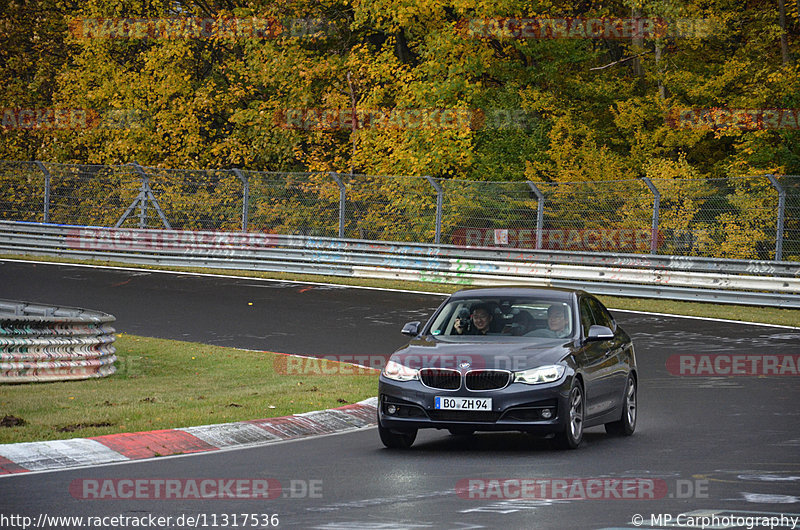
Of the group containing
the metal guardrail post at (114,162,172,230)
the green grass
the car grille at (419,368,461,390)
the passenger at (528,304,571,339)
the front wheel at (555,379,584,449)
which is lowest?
the green grass

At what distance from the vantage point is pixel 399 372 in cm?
1125

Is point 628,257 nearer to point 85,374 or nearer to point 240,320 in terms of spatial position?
point 240,320

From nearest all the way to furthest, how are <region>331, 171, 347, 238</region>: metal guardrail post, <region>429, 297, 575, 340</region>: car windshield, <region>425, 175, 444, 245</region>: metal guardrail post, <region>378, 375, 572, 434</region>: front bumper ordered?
<region>378, 375, 572, 434</region>: front bumper → <region>429, 297, 575, 340</region>: car windshield → <region>425, 175, 444, 245</region>: metal guardrail post → <region>331, 171, 347, 238</region>: metal guardrail post

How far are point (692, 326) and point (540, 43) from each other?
17.7m

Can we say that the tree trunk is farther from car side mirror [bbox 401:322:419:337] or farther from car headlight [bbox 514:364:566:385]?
car headlight [bbox 514:364:566:385]

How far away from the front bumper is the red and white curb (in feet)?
5.20

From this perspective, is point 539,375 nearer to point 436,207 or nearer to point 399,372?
point 399,372

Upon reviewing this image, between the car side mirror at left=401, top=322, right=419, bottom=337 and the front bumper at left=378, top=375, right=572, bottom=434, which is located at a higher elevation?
the car side mirror at left=401, top=322, right=419, bottom=337

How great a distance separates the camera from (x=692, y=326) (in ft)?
75.1

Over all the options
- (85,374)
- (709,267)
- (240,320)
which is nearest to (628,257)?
(709,267)

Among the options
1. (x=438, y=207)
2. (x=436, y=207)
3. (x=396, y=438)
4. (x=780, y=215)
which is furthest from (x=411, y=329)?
(x=436, y=207)

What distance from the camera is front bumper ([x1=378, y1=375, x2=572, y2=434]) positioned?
1084cm

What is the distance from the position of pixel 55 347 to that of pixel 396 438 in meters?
5.58

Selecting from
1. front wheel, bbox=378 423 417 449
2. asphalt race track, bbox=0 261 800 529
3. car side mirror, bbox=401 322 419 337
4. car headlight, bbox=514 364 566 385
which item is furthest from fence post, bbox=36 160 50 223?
car headlight, bbox=514 364 566 385
